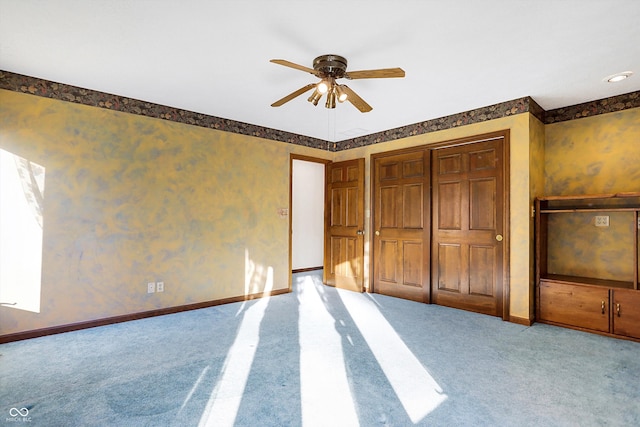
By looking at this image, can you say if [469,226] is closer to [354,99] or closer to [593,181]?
[593,181]

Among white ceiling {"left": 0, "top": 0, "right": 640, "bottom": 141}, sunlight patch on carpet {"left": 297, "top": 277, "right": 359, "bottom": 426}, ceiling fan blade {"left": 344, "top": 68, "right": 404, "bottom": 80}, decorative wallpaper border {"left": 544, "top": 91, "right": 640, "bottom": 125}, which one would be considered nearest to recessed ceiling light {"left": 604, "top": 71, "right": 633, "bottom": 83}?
white ceiling {"left": 0, "top": 0, "right": 640, "bottom": 141}

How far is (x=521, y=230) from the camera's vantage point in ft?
12.3

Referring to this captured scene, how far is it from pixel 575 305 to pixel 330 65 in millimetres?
3586

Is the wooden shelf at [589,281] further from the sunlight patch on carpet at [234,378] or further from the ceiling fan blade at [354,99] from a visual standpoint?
the sunlight patch on carpet at [234,378]

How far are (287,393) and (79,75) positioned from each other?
11.5ft

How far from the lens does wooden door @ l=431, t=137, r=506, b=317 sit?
3990 millimetres

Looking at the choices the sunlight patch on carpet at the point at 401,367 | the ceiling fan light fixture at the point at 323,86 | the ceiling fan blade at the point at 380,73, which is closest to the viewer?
the sunlight patch on carpet at the point at 401,367

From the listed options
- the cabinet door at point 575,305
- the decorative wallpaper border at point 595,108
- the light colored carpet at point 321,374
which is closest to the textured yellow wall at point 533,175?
the cabinet door at point 575,305

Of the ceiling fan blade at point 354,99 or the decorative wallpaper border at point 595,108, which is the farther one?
the decorative wallpaper border at point 595,108

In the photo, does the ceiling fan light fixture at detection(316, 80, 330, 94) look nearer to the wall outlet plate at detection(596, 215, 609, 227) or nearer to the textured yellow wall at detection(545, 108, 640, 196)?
the textured yellow wall at detection(545, 108, 640, 196)

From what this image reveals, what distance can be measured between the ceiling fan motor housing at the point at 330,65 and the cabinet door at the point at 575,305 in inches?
128

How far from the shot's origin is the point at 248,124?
15.8 feet

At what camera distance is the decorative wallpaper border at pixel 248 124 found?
10.8ft

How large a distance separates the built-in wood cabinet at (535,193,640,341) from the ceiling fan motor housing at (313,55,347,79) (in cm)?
276
